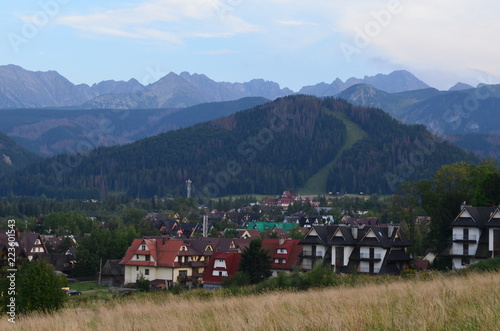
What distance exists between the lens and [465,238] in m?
44.0

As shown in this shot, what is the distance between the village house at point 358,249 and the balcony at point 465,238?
546 cm

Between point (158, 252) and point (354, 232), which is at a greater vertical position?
point (354, 232)

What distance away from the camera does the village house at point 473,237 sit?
42.5 meters

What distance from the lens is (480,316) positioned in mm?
9930

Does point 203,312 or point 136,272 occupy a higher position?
point 203,312

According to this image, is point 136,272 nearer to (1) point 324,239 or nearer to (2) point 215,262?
(2) point 215,262

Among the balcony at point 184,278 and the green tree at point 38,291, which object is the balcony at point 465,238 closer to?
the balcony at point 184,278

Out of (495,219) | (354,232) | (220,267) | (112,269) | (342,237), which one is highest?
(495,219)

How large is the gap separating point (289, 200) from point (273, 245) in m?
142

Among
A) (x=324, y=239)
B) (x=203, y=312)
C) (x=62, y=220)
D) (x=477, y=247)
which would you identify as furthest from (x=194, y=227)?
(x=203, y=312)

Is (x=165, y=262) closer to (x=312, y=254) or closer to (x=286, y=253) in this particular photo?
(x=286, y=253)

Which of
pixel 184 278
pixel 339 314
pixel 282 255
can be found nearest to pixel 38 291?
pixel 339 314

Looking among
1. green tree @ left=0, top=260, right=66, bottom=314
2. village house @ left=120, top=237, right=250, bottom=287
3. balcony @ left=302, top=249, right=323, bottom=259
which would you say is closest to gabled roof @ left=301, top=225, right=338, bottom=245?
balcony @ left=302, top=249, right=323, bottom=259

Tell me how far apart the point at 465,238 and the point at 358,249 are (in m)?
7.94
